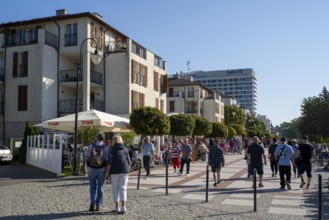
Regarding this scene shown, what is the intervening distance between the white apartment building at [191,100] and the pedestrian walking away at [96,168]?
172 feet

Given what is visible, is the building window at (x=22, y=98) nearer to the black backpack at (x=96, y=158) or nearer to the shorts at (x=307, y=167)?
the shorts at (x=307, y=167)

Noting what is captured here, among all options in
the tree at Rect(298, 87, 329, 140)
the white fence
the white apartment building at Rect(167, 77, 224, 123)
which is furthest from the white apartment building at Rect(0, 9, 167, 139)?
the tree at Rect(298, 87, 329, 140)

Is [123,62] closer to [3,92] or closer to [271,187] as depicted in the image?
[3,92]

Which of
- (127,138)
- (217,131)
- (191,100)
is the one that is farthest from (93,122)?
(191,100)

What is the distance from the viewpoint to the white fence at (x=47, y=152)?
17.7 m

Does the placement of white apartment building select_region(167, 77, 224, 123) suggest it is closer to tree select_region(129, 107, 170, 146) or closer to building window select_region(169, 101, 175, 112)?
building window select_region(169, 101, 175, 112)

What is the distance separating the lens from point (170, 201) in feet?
35.3

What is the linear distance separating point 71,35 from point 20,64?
4.75 metres

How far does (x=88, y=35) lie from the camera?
3175 centimetres

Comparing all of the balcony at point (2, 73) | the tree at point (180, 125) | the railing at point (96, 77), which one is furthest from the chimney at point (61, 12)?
the tree at point (180, 125)

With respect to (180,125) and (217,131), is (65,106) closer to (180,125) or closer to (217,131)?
(180,125)

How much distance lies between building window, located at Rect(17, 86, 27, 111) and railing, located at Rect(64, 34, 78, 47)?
4.93 metres

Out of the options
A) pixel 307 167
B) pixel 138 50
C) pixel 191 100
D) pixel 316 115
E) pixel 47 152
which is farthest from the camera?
pixel 191 100

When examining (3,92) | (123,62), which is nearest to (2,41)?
(3,92)
